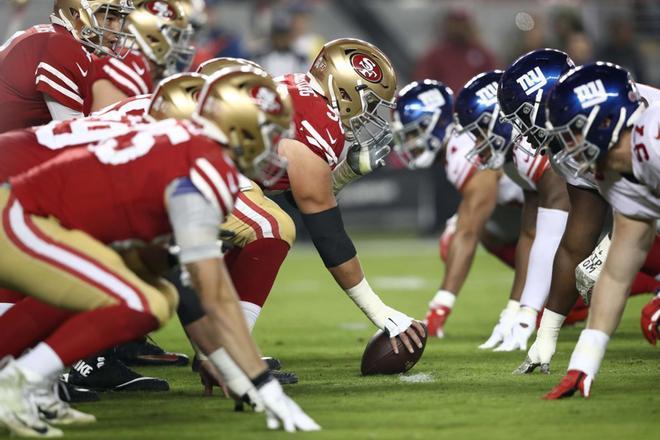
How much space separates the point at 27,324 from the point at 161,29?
2326 mm

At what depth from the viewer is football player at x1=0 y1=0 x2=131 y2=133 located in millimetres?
5770

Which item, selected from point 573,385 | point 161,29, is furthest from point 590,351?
point 161,29

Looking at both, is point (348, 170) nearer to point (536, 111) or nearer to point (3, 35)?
point (536, 111)

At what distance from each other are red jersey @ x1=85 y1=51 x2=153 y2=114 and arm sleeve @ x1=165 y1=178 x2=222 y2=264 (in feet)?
6.56

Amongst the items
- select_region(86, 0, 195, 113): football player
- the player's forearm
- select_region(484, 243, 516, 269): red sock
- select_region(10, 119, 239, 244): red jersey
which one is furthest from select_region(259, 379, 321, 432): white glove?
select_region(484, 243, 516, 269): red sock

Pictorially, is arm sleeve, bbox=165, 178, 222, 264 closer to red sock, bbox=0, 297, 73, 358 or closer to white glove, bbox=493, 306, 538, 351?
red sock, bbox=0, 297, 73, 358

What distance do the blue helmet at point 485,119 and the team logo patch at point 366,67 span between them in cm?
82

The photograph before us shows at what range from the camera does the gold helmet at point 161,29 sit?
6.47 metres

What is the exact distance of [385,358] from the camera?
Result: 5539 mm

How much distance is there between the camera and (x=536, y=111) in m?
5.43

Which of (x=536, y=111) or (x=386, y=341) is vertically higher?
(x=536, y=111)

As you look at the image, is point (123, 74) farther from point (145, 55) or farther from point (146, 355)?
point (146, 355)

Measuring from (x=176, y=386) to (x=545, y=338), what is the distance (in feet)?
5.38

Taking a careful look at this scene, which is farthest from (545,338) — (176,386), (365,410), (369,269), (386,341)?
(369,269)
